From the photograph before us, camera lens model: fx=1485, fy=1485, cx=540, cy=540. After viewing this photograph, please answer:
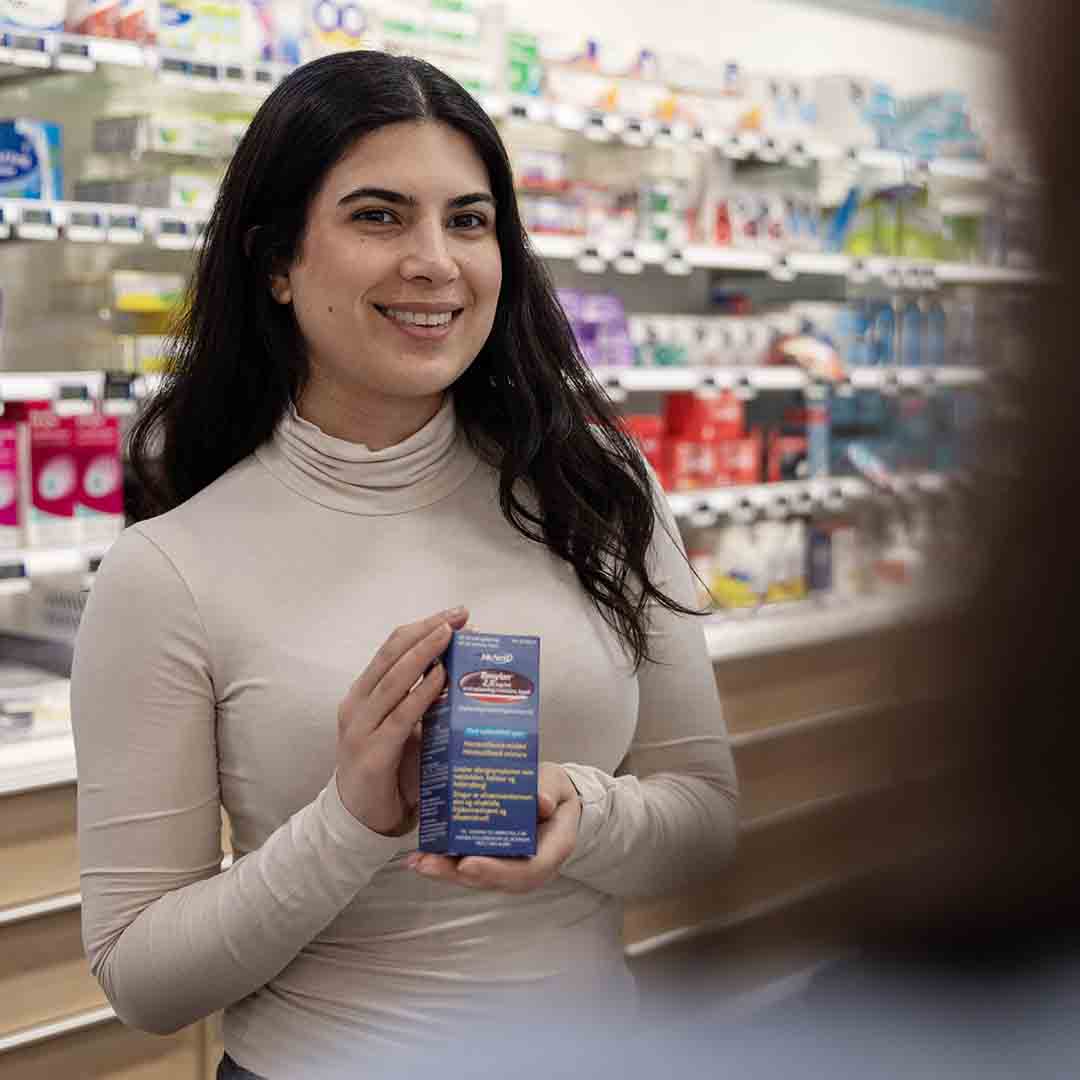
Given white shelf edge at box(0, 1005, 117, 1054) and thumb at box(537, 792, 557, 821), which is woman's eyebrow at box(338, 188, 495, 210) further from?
white shelf edge at box(0, 1005, 117, 1054)

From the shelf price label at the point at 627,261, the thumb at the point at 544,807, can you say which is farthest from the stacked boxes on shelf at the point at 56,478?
the thumb at the point at 544,807

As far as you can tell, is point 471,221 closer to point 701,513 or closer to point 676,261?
point 676,261

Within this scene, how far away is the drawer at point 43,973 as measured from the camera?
252 centimetres

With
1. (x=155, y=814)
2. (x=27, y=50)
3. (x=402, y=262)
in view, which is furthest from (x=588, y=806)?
(x=27, y=50)

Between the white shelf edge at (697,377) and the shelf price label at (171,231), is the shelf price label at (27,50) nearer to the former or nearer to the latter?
the shelf price label at (171,231)

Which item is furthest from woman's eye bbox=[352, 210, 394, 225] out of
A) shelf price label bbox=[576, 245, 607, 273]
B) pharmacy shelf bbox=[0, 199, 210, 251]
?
shelf price label bbox=[576, 245, 607, 273]

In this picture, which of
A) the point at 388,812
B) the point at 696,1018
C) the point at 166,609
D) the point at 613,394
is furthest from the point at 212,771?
the point at 613,394

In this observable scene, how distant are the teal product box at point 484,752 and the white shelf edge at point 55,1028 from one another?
178cm

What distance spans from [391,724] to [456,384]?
1.76 ft

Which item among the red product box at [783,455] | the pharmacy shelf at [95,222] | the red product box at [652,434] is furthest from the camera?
the red product box at [783,455]

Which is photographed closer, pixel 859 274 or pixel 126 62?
pixel 859 274

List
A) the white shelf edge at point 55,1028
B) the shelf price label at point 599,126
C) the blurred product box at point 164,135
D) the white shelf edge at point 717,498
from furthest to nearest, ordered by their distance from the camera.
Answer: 1. the white shelf edge at point 717,498
2. the shelf price label at point 599,126
3. the blurred product box at point 164,135
4. the white shelf edge at point 55,1028

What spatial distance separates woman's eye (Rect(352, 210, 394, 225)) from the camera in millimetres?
1271

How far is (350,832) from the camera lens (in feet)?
3.59
